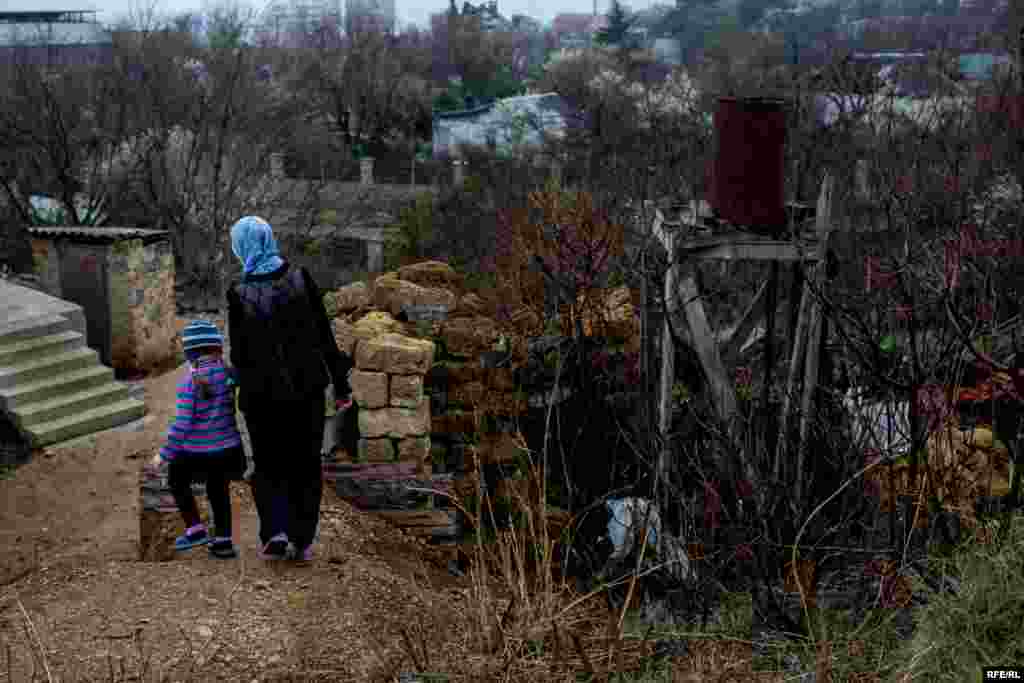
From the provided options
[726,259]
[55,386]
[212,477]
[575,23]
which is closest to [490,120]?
[55,386]

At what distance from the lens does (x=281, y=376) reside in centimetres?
477

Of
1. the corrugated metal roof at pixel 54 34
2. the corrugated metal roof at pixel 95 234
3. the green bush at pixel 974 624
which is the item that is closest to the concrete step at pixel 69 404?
the corrugated metal roof at pixel 95 234

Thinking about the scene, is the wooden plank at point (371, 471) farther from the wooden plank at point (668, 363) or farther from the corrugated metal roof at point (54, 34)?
the corrugated metal roof at point (54, 34)

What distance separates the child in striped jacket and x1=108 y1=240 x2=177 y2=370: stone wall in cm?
628

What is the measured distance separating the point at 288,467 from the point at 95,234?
690cm

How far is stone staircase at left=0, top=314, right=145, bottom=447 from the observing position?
30.7ft

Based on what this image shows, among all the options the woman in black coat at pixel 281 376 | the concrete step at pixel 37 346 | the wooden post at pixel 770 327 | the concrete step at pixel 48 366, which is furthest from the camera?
the concrete step at pixel 37 346

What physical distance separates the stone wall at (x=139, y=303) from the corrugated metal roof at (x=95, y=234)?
0.07 meters

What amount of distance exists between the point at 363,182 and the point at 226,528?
101 feet

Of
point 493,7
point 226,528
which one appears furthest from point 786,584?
point 493,7

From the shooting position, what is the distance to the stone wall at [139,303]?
10961 millimetres

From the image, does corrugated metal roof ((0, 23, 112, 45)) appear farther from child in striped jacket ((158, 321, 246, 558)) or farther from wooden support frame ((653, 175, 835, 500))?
child in striped jacket ((158, 321, 246, 558))

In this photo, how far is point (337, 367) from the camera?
4992 mm

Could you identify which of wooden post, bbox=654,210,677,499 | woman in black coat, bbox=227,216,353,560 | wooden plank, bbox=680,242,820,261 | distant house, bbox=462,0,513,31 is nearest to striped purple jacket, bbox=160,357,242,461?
woman in black coat, bbox=227,216,353,560
